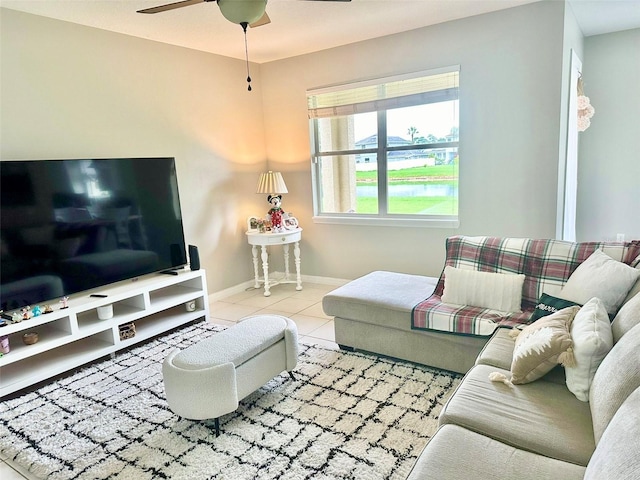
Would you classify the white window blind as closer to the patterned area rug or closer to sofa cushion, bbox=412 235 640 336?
sofa cushion, bbox=412 235 640 336

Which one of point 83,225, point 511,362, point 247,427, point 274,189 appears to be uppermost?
point 274,189

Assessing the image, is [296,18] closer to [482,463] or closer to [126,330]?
[126,330]

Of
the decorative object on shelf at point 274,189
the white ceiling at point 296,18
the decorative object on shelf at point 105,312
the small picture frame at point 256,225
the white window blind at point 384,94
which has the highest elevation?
the white ceiling at point 296,18

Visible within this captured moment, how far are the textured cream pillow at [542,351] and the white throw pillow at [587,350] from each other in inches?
1.4

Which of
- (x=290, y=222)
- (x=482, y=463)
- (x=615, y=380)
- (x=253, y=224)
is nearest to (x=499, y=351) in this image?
(x=615, y=380)

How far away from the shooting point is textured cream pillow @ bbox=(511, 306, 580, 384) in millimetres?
1667

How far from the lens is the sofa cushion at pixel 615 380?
1.27 meters

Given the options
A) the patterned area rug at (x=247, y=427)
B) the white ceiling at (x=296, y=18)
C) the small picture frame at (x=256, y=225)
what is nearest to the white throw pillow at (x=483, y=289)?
the patterned area rug at (x=247, y=427)

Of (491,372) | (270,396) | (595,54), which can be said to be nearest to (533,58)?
(595,54)

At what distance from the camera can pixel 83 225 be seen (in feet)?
10.1

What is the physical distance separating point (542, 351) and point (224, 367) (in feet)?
4.77

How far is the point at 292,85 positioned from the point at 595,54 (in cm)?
319

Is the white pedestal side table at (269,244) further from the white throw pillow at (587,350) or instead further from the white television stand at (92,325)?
the white throw pillow at (587,350)

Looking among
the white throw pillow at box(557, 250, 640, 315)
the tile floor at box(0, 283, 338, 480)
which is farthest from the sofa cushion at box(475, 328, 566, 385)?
the tile floor at box(0, 283, 338, 480)
